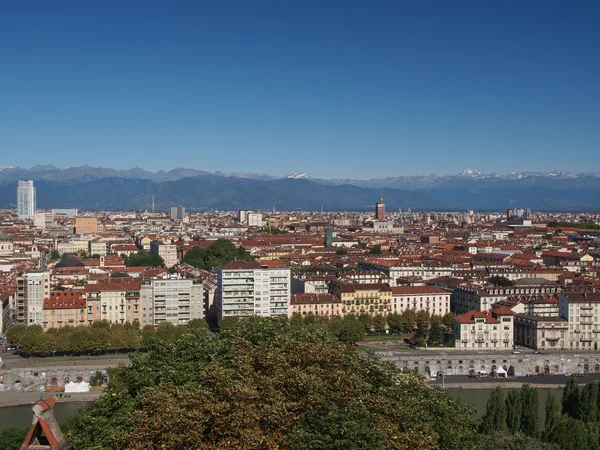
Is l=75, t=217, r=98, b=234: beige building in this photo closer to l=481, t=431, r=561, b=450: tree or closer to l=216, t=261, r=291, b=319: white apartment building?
l=216, t=261, r=291, b=319: white apartment building

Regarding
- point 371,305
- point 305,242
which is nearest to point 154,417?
point 371,305

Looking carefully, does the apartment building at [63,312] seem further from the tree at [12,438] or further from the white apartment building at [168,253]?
the white apartment building at [168,253]

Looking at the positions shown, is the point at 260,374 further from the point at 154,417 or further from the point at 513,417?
the point at 513,417

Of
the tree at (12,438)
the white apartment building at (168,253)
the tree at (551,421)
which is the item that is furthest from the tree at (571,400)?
the white apartment building at (168,253)

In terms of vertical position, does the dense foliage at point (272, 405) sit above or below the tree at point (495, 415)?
above

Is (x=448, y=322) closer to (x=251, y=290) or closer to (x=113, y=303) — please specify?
(x=251, y=290)
